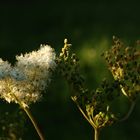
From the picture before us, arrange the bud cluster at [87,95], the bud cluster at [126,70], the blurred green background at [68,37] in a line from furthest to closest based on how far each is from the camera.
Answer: the blurred green background at [68,37] → the bud cluster at [126,70] → the bud cluster at [87,95]

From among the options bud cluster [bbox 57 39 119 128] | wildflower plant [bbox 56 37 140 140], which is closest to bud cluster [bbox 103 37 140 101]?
wildflower plant [bbox 56 37 140 140]

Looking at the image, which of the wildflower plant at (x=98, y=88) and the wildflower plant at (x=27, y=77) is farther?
the wildflower plant at (x=98, y=88)

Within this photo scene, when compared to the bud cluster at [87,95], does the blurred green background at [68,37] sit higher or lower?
higher

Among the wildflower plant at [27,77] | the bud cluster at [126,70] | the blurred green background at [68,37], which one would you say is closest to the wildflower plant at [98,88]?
the bud cluster at [126,70]

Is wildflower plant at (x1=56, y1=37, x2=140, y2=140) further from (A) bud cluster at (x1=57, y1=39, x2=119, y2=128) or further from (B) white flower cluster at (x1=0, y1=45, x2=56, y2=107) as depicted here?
(B) white flower cluster at (x1=0, y1=45, x2=56, y2=107)

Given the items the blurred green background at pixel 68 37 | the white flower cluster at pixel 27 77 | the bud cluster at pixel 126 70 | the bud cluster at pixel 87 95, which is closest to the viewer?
the white flower cluster at pixel 27 77

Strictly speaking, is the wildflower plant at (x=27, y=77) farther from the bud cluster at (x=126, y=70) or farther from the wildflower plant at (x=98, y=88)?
the bud cluster at (x=126, y=70)

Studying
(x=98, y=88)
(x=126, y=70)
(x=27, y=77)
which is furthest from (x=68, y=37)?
(x=27, y=77)

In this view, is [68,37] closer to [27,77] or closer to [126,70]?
[126,70]
